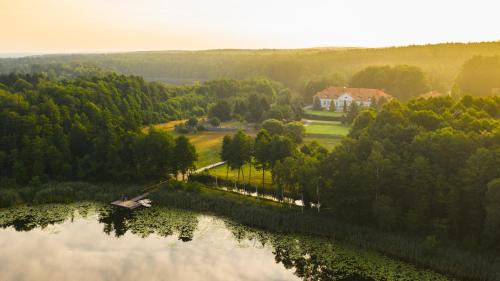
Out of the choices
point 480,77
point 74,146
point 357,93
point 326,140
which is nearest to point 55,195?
point 74,146

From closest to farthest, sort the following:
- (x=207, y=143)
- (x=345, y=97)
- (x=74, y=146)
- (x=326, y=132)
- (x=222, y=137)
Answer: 1. (x=74, y=146)
2. (x=207, y=143)
3. (x=222, y=137)
4. (x=326, y=132)
5. (x=345, y=97)

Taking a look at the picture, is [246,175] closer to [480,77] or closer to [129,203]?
[129,203]

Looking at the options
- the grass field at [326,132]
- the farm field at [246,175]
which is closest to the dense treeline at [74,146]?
the farm field at [246,175]

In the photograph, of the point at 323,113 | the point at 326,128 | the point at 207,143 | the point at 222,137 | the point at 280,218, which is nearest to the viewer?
the point at 280,218

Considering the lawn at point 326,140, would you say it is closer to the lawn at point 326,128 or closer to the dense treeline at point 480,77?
the lawn at point 326,128

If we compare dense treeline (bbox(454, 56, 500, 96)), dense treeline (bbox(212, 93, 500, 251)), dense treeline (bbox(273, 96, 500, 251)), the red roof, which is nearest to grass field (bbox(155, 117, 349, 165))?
dense treeline (bbox(212, 93, 500, 251))

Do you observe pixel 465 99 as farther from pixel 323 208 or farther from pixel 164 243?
pixel 164 243
